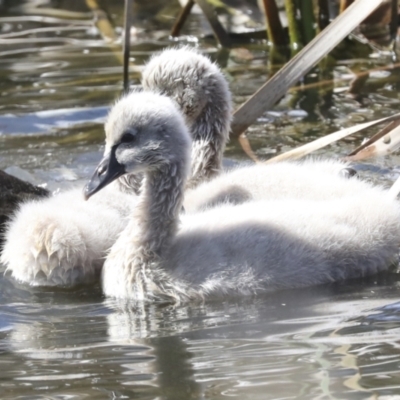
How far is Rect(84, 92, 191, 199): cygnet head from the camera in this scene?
14.5 feet

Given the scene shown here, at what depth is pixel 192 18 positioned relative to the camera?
997 cm

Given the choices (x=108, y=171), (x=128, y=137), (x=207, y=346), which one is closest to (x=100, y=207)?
(x=108, y=171)

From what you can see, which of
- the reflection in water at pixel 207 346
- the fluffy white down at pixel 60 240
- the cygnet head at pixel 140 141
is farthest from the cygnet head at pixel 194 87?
the reflection in water at pixel 207 346

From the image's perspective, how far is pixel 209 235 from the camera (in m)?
4.28

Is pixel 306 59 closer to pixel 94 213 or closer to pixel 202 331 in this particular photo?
pixel 94 213

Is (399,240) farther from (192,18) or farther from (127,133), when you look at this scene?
(192,18)

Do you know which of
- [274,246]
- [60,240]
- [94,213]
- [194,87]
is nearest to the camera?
[274,246]

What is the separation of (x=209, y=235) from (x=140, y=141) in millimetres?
503

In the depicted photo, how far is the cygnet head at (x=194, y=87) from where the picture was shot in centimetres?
545

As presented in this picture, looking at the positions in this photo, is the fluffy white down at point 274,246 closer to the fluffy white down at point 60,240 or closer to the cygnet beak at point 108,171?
the fluffy white down at point 60,240

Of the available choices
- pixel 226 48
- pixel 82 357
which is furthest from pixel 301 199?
pixel 226 48

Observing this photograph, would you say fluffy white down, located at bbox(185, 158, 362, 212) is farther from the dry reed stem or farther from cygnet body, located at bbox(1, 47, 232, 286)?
the dry reed stem

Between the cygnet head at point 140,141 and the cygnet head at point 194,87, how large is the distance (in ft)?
3.28

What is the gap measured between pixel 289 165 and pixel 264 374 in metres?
1.92
